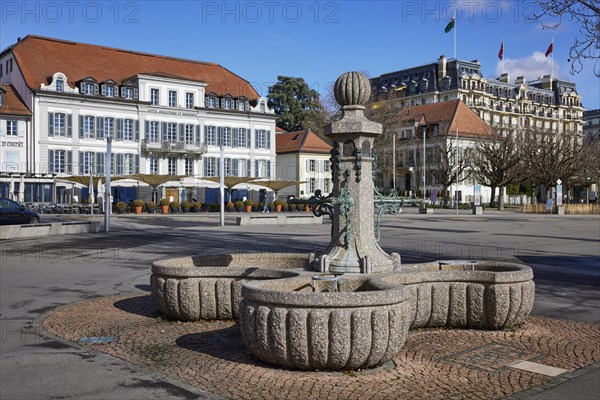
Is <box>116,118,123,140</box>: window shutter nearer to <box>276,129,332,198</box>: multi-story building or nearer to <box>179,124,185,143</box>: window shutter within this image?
<box>179,124,185,143</box>: window shutter

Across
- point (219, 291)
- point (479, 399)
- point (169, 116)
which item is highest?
point (169, 116)

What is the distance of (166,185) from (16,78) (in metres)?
16.7

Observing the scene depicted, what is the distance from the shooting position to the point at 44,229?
2544 cm

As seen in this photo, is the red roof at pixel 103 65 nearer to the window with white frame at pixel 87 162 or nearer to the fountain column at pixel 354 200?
the window with white frame at pixel 87 162

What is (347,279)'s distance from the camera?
7.65 m

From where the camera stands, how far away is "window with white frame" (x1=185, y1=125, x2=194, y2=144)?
208 ft

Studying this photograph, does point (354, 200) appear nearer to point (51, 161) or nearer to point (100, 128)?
point (51, 161)

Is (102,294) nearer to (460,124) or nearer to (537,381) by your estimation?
(537,381)

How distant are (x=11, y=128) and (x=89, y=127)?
22.2ft

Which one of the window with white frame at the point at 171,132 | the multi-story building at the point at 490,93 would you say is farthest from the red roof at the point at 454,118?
the window with white frame at the point at 171,132

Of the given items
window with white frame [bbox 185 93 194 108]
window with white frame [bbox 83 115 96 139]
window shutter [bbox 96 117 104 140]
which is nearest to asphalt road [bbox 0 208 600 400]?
window with white frame [bbox 83 115 96 139]

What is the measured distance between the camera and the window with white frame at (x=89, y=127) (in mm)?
56688

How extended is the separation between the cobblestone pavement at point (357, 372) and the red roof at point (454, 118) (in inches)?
2848

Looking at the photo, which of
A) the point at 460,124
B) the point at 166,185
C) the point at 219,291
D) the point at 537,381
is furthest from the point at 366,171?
the point at 460,124
